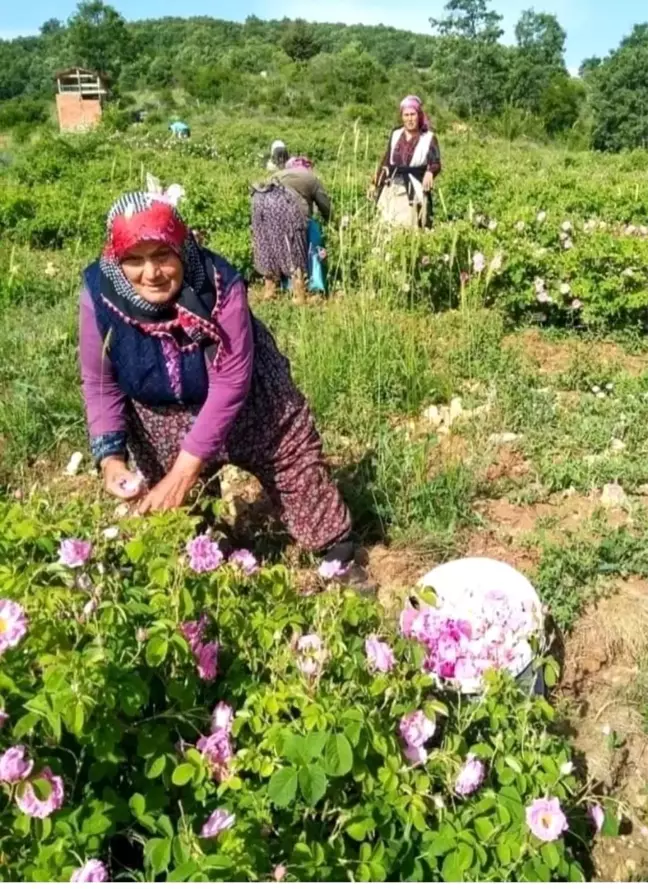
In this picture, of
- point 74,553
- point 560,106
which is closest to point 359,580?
point 74,553

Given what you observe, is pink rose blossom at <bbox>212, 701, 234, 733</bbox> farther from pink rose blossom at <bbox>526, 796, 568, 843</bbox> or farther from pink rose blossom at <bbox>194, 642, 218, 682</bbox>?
pink rose blossom at <bbox>526, 796, 568, 843</bbox>

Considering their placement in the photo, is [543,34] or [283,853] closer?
[283,853]

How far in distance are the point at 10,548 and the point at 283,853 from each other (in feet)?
2.36

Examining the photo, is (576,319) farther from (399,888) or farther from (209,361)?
(399,888)

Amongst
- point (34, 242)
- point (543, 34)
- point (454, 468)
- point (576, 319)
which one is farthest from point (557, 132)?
point (543, 34)

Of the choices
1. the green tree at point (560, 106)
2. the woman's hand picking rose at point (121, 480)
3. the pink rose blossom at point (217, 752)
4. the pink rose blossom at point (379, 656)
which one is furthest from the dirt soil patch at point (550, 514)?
the green tree at point (560, 106)

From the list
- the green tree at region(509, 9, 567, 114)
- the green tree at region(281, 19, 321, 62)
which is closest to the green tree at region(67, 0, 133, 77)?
the green tree at region(281, 19, 321, 62)

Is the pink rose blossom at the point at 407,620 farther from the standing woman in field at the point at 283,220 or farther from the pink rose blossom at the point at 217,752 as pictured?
the standing woman in field at the point at 283,220

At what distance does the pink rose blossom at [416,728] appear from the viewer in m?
1.61

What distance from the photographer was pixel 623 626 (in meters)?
2.77

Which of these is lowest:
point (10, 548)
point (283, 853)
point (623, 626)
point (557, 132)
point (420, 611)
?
point (557, 132)

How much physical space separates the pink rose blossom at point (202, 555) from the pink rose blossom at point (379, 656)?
12.2 inches

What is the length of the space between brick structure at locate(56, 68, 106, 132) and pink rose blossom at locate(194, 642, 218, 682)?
42.1 m

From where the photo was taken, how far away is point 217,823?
54.6 inches
